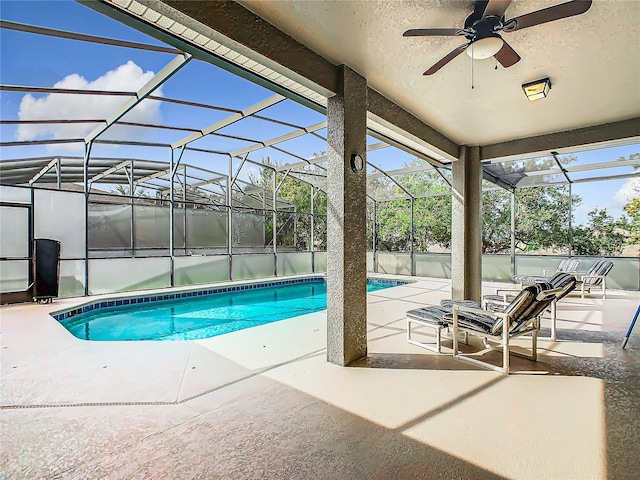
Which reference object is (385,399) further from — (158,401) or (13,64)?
(13,64)

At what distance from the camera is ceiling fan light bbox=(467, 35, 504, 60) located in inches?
95.7

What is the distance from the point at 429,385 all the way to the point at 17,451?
275 centimetres

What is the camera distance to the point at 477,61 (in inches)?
123

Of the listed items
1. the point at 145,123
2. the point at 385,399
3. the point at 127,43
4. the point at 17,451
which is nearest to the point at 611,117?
the point at 385,399

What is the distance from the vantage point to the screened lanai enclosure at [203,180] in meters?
4.43

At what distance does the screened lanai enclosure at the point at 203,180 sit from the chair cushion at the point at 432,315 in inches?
94.3

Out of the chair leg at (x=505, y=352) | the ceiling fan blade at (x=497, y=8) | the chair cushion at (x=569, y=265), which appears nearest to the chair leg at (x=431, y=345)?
the chair leg at (x=505, y=352)

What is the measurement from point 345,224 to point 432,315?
1.52 metres

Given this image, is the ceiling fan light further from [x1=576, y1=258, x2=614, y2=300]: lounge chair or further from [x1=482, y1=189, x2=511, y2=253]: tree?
[x1=482, y1=189, x2=511, y2=253]: tree

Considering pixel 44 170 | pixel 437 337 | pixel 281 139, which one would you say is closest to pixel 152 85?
pixel 281 139

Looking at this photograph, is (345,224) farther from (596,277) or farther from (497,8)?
(596,277)

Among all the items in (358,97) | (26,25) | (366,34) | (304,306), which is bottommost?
(304,306)

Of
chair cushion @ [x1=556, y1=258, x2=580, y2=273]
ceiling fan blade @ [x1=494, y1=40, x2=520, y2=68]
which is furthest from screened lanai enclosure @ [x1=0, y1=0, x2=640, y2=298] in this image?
ceiling fan blade @ [x1=494, y1=40, x2=520, y2=68]

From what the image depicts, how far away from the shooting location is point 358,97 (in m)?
3.37
